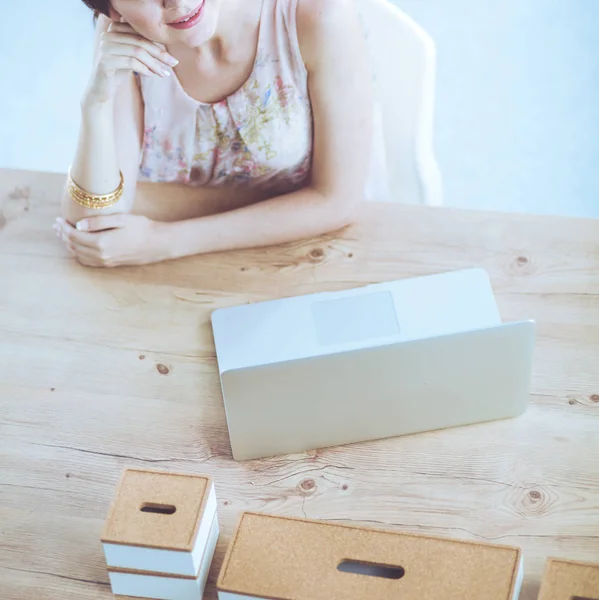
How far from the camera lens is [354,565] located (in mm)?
1115

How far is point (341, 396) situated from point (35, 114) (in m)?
2.25

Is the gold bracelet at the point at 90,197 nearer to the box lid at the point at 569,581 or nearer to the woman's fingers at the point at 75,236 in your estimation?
the woman's fingers at the point at 75,236

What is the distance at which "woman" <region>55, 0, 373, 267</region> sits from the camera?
4.88ft

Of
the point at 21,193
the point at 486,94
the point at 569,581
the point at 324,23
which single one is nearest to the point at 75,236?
the point at 21,193

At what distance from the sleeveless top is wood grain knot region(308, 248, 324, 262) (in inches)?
9.0

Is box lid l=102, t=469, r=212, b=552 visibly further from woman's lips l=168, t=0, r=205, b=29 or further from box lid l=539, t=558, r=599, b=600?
woman's lips l=168, t=0, r=205, b=29

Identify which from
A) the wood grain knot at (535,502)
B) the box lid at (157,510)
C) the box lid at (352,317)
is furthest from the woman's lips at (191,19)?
the wood grain knot at (535,502)

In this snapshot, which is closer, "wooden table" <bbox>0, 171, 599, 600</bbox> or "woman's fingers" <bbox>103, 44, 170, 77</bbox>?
"wooden table" <bbox>0, 171, 599, 600</bbox>

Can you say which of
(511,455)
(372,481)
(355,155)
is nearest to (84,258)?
(355,155)

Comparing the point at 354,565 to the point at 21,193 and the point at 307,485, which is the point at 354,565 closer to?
the point at 307,485

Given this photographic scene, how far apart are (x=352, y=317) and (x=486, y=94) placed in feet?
6.30

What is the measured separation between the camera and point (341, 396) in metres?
1.25

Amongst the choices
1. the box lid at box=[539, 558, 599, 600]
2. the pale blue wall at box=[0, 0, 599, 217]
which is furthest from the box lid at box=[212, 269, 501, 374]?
the pale blue wall at box=[0, 0, 599, 217]

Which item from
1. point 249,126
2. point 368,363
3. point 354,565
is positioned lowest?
point 354,565
